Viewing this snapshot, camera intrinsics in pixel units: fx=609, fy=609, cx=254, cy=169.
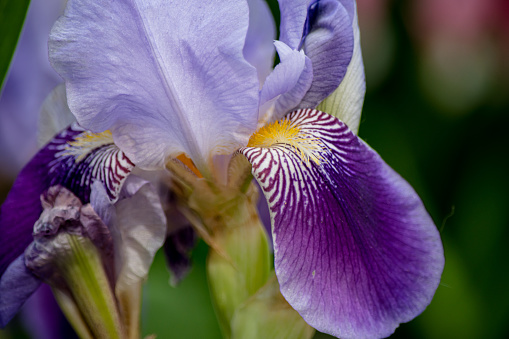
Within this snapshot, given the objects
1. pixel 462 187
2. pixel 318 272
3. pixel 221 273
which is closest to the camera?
pixel 318 272

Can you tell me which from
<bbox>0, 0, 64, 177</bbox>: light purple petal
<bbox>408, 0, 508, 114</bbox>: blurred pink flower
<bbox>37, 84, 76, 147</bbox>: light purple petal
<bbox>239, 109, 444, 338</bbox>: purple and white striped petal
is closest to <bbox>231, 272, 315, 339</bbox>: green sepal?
<bbox>239, 109, 444, 338</bbox>: purple and white striped petal

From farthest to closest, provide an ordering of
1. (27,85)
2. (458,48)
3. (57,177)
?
1. (458,48)
2. (27,85)
3. (57,177)

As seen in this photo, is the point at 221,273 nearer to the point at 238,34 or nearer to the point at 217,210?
the point at 217,210

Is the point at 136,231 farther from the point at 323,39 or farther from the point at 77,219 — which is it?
the point at 323,39

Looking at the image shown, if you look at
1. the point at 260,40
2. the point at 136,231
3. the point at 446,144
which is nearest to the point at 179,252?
the point at 136,231

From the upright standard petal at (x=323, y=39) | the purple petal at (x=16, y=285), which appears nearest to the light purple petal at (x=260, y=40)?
the upright standard petal at (x=323, y=39)

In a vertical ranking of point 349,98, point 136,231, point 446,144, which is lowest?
point 446,144

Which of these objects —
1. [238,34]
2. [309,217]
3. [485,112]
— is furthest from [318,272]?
[485,112]
